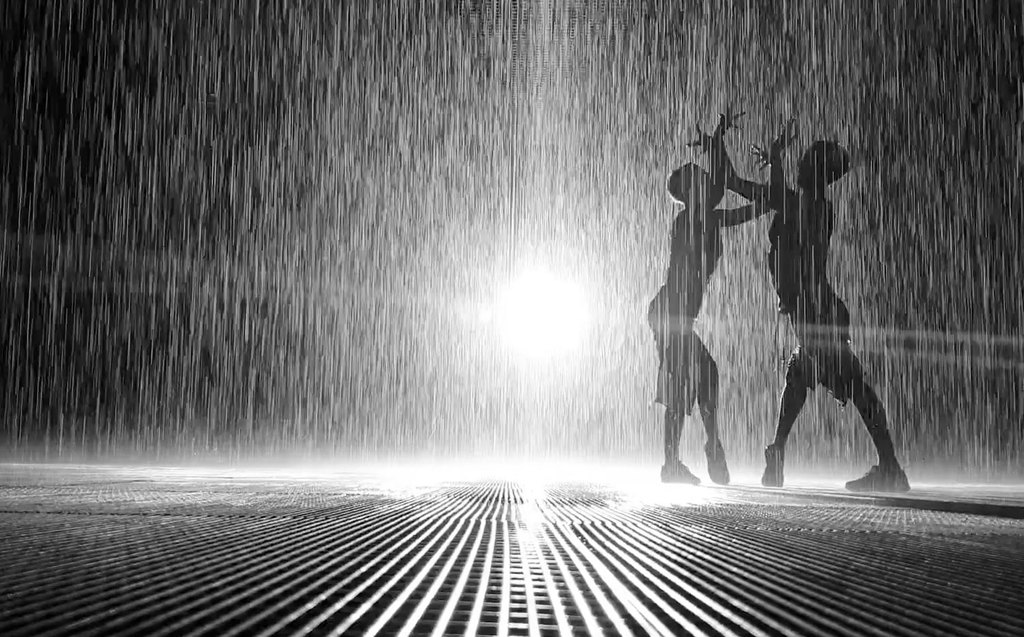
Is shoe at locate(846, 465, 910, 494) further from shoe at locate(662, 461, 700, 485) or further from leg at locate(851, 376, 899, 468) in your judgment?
shoe at locate(662, 461, 700, 485)

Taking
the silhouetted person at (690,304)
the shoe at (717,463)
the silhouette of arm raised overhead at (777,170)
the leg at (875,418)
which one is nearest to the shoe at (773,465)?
the shoe at (717,463)

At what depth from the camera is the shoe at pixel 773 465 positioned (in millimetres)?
12977

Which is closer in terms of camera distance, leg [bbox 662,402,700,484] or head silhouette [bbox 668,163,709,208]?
leg [bbox 662,402,700,484]

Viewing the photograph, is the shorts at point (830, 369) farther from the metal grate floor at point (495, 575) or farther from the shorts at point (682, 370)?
the metal grate floor at point (495, 575)

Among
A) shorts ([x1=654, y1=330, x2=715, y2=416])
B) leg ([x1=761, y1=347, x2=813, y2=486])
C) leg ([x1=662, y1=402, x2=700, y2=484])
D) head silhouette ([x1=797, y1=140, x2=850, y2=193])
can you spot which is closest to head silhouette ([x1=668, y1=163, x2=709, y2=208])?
head silhouette ([x1=797, y1=140, x2=850, y2=193])

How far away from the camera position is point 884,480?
39.0 feet

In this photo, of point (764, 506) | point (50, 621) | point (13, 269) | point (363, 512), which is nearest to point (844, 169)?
point (764, 506)

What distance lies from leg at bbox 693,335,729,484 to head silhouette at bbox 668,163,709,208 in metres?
2.59

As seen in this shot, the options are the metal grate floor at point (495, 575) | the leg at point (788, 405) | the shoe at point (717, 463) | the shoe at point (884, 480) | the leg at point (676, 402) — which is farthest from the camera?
the shoe at point (717, 463)

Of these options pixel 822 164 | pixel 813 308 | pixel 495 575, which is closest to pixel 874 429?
pixel 813 308

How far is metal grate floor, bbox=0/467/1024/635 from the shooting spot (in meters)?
2.38

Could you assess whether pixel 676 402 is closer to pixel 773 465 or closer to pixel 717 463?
pixel 717 463

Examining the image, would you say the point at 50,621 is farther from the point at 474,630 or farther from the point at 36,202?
the point at 36,202

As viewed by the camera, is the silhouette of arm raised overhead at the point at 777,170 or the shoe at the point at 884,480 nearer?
the shoe at the point at 884,480
